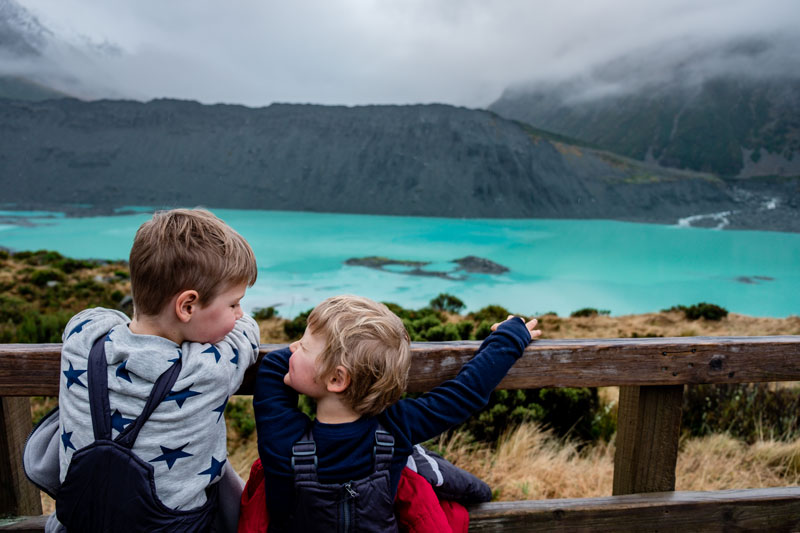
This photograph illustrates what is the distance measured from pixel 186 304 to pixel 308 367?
340 millimetres

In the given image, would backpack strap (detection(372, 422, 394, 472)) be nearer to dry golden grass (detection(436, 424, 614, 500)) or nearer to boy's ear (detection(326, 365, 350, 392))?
boy's ear (detection(326, 365, 350, 392))

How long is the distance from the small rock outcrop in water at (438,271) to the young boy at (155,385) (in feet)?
85.3

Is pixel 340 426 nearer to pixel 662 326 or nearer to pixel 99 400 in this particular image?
pixel 99 400

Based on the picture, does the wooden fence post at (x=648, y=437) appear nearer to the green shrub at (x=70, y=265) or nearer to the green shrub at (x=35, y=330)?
the green shrub at (x=35, y=330)

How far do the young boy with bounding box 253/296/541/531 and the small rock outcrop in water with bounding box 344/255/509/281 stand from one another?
85.0 ft

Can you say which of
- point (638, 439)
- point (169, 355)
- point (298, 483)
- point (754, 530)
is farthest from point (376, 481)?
point (754, 530)

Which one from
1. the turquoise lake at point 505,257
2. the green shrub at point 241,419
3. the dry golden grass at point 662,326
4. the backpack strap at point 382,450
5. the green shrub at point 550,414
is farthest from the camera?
the turquoise lake at point 505,257

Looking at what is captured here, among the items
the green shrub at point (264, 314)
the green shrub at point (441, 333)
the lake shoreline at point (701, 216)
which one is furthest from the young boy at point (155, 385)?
the lake shoreline at point (701, 216)

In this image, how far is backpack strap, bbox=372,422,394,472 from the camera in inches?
49.9

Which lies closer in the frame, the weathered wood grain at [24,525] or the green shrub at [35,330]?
the weathered wood grain at [24,525]

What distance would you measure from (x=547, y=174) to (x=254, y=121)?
35.6 m

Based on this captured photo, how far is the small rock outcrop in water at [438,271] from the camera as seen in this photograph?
28.2m

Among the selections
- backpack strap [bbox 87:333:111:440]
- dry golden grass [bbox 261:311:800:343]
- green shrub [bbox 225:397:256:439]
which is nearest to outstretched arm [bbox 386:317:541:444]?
backpack strap [bbox 87:333:111:440]

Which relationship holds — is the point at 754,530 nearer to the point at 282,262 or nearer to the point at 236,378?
the point at 236,378
